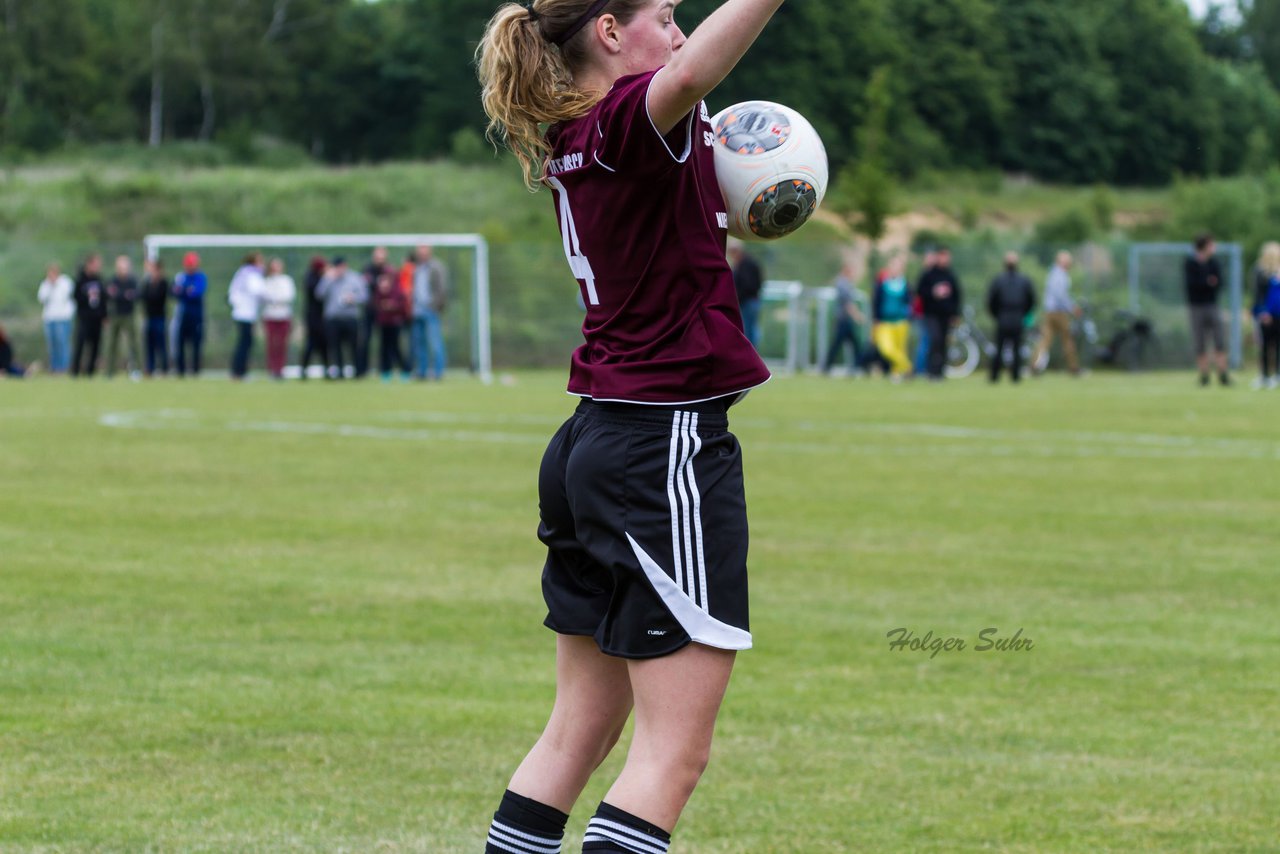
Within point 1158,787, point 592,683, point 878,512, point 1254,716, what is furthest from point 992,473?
point 592,683

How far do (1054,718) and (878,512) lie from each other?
5.19 m

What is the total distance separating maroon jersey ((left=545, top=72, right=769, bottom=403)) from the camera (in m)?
3.20

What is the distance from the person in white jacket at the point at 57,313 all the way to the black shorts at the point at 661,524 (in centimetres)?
3059

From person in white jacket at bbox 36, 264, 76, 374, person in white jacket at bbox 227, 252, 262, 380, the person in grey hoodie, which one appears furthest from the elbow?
person in white jacket at bbox 36, 264, 76, 374

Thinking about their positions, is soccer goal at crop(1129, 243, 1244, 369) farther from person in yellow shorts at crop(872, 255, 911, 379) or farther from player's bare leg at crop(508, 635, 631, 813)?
player's bare leg at crop(508, 635, 631, 813)

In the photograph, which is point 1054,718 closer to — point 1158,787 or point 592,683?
point 1158,787

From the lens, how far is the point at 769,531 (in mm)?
10203

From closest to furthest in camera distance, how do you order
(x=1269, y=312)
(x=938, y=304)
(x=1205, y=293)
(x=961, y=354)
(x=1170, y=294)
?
(x=1205, y=293) < (x=1269, y=312) < (x=938, y=304) < (x=961, y=354) < (x=1170, y=294)

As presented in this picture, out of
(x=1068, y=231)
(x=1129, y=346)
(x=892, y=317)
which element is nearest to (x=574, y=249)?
(x=892, y=317)

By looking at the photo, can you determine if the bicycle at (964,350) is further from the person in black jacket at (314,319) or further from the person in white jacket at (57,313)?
the person in white jacket at (57,313)

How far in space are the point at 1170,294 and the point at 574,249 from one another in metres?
37.6

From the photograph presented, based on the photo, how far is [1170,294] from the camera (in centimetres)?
3909

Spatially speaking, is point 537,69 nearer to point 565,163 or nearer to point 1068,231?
point 565,163

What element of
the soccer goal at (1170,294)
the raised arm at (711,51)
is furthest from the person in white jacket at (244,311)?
the raised arm at (711,51)
